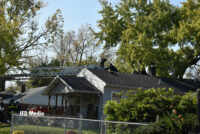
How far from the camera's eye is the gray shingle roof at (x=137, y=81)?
2381 cm

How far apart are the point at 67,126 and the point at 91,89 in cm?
1084

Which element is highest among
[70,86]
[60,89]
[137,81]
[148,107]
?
[137,81]

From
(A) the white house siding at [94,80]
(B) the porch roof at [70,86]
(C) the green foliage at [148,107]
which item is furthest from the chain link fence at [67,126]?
(A) the white house siding at [94,80]

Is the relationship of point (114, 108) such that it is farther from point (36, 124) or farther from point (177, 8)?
point (177, 8)

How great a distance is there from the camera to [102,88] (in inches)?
908

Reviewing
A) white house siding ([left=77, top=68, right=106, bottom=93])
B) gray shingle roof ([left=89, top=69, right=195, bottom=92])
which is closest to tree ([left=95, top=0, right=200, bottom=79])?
gray shingle roof ([left=89, top=69, right=195, bottom=92])

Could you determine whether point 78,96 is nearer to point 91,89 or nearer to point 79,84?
point 79,84

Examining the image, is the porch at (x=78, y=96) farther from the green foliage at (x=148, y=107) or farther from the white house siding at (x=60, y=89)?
the green foliage at (x=148, y=107)

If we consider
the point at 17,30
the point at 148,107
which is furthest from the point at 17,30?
the point at 148,107

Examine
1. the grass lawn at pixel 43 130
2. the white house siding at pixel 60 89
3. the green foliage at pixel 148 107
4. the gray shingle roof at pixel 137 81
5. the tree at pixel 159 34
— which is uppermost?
the tree at pixel 159 34

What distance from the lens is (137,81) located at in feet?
82.8

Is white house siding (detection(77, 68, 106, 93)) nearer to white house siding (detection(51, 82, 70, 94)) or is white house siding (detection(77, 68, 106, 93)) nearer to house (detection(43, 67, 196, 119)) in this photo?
house (detection(43, 67, 196, 119))

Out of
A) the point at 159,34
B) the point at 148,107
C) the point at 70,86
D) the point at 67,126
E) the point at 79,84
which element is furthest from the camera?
the point at 159,34

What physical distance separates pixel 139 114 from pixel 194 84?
60.2ft
